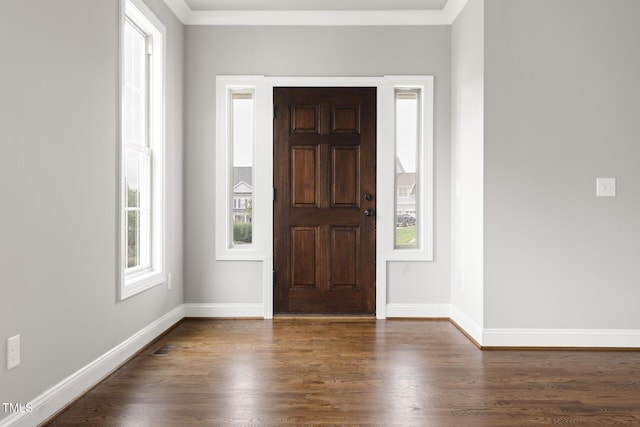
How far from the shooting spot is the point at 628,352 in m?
3.35

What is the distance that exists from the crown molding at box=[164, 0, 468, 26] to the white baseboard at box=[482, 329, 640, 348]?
2.74 meters

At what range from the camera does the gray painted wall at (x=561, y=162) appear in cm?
339

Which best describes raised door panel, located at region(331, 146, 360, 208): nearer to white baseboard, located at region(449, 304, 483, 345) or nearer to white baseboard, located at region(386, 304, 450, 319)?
white baseboard, located at region(386, 304, 450, 319)

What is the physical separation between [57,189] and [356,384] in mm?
1887

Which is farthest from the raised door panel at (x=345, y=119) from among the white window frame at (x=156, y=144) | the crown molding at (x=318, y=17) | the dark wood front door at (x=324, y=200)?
the white window frame at (x=156, y=144)

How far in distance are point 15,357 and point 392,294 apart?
308cm

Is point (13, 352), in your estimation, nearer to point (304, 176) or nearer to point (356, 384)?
point (356, 384)

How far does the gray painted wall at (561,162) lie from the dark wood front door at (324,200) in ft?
4.03

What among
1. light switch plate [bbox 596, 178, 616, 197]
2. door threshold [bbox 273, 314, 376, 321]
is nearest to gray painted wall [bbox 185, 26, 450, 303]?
door threshold [bbox 273, 314, 376, 321]

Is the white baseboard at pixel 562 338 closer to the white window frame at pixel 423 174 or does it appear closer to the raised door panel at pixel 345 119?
the white window frame at pixel 423 174

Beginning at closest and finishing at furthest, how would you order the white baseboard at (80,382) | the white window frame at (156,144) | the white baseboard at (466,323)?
the white baseboard at (80,382), the white baseboard at (466,323), the white window frame at (156,144)

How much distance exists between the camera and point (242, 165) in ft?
14.6

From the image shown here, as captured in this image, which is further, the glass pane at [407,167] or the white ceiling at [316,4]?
the glass pane at [407,167]

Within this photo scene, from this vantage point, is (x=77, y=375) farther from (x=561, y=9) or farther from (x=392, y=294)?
(x=561, y=9)
